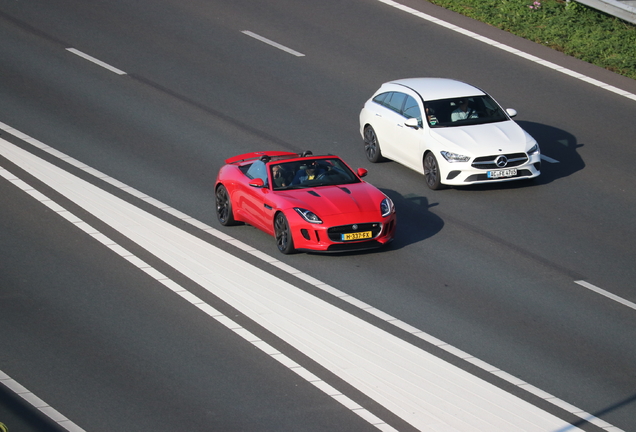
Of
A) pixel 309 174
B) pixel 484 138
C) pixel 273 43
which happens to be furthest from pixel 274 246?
pixel 273 43

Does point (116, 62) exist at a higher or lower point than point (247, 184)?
lower

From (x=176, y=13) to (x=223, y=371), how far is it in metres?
18.9

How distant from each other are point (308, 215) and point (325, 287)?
4.48 feet

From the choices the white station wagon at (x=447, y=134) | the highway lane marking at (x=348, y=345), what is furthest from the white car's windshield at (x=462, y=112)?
the highway lane marking at (x=348, y=345)

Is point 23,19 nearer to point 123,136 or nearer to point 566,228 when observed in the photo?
point 123,136

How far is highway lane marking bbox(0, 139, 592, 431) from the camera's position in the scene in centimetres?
964

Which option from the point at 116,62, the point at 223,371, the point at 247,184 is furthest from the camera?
the point at 116,62

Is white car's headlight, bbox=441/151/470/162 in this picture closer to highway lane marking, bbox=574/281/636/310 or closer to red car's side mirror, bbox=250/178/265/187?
red car's side mirror, bbox=250/178/265/187

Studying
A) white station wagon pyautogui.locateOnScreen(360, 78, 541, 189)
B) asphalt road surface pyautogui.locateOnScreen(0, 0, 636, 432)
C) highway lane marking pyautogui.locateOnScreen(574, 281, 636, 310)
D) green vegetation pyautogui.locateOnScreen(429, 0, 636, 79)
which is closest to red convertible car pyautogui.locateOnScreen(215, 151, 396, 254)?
asphalt road surface pyautogui.locateOnScreen(0, 0, 636, 432)

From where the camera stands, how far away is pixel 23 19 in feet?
88.3

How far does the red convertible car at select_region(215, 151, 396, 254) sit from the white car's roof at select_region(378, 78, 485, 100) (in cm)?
374

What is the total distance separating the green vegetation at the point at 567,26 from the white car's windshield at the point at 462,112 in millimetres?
6926

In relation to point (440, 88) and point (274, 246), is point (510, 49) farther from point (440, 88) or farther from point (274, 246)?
point (274, 246)

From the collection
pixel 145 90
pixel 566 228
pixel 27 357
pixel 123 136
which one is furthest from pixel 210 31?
pixel 27 357
